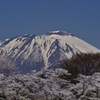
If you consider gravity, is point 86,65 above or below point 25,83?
above

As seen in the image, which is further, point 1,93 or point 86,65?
point 86,65

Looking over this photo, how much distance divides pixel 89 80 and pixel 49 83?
240cm

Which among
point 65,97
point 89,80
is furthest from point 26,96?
point 89,80

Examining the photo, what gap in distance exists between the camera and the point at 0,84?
53.8ft

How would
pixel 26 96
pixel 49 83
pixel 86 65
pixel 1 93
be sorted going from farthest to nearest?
pixel 86 65
pixel 49 83
pixel 26 96
pixel 1 93

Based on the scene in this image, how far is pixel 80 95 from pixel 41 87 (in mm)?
2319

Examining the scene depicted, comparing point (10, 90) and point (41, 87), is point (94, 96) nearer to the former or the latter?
point (41, 87)

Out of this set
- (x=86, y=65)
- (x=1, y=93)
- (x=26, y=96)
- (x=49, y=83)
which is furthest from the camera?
(x=86, y=65)

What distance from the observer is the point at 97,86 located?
1739cm

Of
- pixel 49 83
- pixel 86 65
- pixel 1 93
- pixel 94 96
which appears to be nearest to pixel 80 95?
pixel 94 96

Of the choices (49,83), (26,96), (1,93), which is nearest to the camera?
(1,93)

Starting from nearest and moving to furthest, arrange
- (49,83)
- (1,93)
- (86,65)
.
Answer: (1,93)
(49,83)
(86,65)

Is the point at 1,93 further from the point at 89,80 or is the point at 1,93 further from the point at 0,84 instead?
the point at 89,80

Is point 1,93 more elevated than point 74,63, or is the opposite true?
point 74,63
